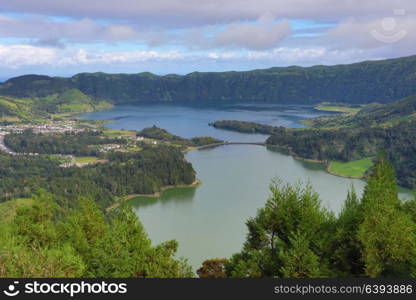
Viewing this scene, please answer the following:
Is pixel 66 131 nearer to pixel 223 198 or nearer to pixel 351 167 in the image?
pixel 223 198

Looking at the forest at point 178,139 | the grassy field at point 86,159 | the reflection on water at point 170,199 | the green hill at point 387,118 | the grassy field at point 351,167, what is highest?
the green hill at point 387,118

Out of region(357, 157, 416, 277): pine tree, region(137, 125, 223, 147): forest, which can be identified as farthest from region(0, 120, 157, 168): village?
region(357, 157, 416, 277): pine tree

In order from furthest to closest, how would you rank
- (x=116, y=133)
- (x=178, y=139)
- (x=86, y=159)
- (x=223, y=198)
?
(x=116, y=133), (x=178, y=139), (x=86, y=159), (x=223, y=198)

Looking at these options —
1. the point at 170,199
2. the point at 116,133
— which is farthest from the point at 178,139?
the point at 170,199

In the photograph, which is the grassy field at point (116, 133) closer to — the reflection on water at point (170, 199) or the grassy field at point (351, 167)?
the reflection on water at point (170, 199)

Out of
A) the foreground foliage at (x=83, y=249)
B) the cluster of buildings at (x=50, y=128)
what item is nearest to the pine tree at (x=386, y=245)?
the foreground foliage at (x=83, y=249)

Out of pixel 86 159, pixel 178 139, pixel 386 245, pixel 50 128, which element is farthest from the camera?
pixel 50 128

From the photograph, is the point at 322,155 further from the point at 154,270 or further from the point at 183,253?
the point at 154,270

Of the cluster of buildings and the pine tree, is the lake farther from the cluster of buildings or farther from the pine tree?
the cluster of buildings
